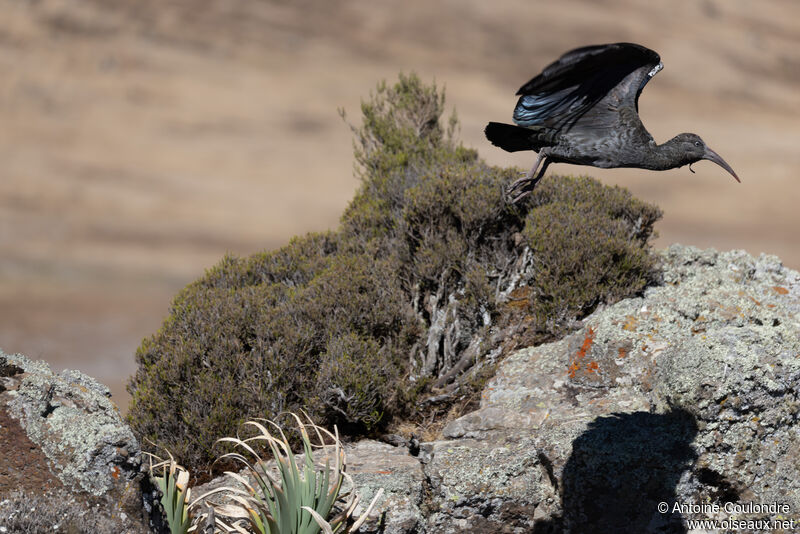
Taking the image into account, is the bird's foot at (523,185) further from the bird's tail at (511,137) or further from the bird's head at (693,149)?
the bird's head at (693,149)

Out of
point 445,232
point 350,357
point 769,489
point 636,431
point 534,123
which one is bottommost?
point 769,489

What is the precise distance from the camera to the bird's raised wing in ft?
16.1

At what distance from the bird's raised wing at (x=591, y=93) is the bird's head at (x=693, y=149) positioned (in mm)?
442

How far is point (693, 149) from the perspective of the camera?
5.32 m

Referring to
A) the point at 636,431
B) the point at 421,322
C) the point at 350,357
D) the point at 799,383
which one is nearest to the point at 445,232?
the point at 421,322

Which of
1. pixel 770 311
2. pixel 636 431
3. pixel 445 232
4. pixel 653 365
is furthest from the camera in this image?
pixel 445 232

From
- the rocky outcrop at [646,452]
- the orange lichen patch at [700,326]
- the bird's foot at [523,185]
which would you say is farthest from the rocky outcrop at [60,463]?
the orange lichen patch at [700,326]

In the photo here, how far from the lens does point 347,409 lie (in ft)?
25.2

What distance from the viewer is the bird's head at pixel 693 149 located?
209 inches

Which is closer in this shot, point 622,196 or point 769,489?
point 769,489

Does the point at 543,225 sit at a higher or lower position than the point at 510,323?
higher

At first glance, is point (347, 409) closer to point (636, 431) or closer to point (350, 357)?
point (350, 357)

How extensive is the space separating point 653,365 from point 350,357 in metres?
3.21

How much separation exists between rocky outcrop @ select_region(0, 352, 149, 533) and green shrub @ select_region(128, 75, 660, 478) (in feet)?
10.8
